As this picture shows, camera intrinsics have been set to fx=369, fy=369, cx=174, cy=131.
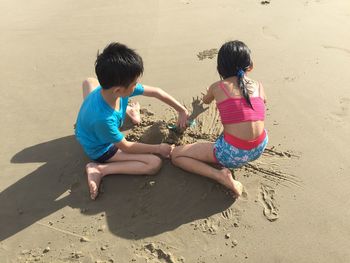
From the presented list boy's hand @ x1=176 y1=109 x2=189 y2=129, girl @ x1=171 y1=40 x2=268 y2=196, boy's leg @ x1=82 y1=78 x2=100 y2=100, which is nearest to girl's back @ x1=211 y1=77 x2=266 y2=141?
girl @ x1=171 y1=40 x2=268 y2=196

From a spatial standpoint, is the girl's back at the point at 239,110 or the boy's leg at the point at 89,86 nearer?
the girl's back at the point at 239,110

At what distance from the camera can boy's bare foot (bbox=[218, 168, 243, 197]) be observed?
2355 millimetres

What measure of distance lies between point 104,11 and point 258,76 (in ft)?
7.21

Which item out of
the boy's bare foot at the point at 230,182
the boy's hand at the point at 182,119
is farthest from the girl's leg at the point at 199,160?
the boy's hand at the point at 182,119

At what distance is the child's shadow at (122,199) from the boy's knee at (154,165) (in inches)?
1.7

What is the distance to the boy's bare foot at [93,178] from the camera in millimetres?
2406

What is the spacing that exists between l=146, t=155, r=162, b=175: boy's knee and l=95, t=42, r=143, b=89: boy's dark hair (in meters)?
0.63

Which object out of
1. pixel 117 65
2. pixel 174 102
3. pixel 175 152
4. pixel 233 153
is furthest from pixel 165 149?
pixel 117 65

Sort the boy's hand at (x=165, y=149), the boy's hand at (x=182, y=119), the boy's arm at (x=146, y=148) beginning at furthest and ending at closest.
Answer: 1. the boy's hand at (x=182, y=119)
2. the boy's hand at (x=165, y=149)
3. the boy's arm at (x=146, y=148)

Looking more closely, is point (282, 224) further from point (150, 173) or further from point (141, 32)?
point (141, 32)

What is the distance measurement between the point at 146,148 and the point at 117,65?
686 mm

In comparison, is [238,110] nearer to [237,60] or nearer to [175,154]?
Result: [237,60]

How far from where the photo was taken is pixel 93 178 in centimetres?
247

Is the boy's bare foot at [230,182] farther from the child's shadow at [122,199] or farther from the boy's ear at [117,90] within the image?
the boy's ear at [117,90]
